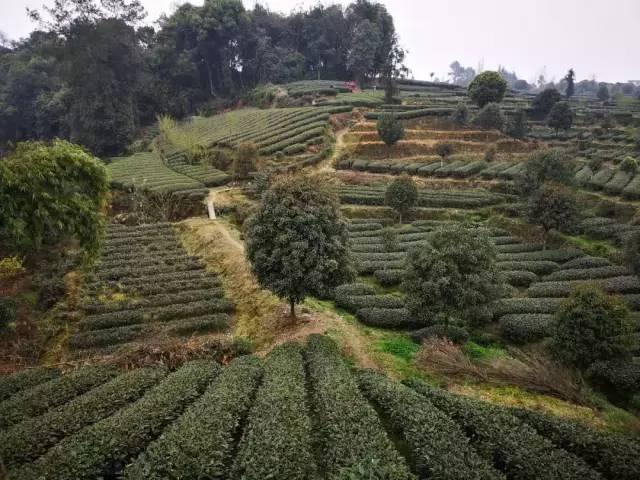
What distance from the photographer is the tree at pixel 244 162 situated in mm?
46509

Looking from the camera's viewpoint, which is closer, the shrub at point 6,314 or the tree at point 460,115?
the shrub at point 6,314

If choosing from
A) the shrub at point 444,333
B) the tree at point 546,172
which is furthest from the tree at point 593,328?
the tree at point 546,172

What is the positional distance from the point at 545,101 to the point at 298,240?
2458 inches

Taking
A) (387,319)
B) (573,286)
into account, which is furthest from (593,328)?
(387,319)

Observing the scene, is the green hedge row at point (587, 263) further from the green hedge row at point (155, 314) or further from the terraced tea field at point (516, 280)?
the green hedge row at point (155, 314)

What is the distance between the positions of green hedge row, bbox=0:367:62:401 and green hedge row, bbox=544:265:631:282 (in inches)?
1087

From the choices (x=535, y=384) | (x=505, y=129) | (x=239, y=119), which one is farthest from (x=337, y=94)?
(x=535, y=384)

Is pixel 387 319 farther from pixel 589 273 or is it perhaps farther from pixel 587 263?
pixel 587 263

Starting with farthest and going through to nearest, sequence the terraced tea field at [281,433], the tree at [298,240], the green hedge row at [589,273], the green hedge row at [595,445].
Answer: the green hedge row at [589,273]
the tree at [298,240]
the green hedge row at [595,445]
the terraced tea field at [281,433]

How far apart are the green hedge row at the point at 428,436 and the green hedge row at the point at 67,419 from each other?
7.81 m

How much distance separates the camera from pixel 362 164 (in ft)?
166

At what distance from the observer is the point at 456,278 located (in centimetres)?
1897

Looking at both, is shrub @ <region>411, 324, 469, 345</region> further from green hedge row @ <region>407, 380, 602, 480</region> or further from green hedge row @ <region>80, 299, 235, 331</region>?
green hedge row @ <region>80, 299, 235, 331</region>

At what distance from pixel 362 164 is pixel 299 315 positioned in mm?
32684
